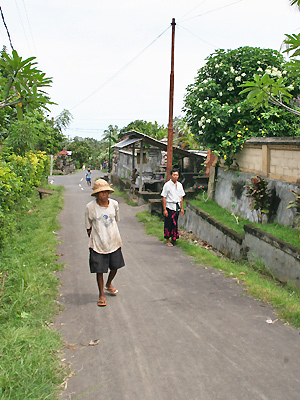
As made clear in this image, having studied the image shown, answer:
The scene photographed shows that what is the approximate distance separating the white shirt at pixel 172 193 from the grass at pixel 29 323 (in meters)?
2.84

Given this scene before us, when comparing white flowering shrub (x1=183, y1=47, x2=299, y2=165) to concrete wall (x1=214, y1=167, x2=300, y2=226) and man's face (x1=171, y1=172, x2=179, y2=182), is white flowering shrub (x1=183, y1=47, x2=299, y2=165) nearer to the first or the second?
concrete wall (x1=214, y1=167, x2=300, y2=226)

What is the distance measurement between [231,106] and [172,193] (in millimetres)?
4055

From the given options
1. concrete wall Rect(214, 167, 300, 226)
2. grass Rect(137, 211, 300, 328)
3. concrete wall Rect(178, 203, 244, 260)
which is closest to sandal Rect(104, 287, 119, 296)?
grass Rect(137, 211, 300, 328)

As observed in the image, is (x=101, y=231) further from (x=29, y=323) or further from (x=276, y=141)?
(x=276, y=141)

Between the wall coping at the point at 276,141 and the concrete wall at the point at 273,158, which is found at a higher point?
the wall coping at the point at 276,141

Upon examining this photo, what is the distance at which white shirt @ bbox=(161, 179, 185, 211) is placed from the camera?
354 inches

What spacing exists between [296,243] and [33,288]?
4.55m

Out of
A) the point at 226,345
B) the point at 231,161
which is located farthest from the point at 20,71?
the point at 231,161

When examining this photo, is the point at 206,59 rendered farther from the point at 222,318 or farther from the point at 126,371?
the point at 126,371

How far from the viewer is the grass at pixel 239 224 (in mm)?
7406

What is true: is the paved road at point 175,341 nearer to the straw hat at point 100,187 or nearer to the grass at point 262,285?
the grass at point 262,285

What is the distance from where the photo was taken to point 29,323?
15.6ft

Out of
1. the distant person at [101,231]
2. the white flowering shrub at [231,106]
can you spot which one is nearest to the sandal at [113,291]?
the distant person at [101,231]

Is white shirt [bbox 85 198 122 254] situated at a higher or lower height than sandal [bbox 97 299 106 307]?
higher
